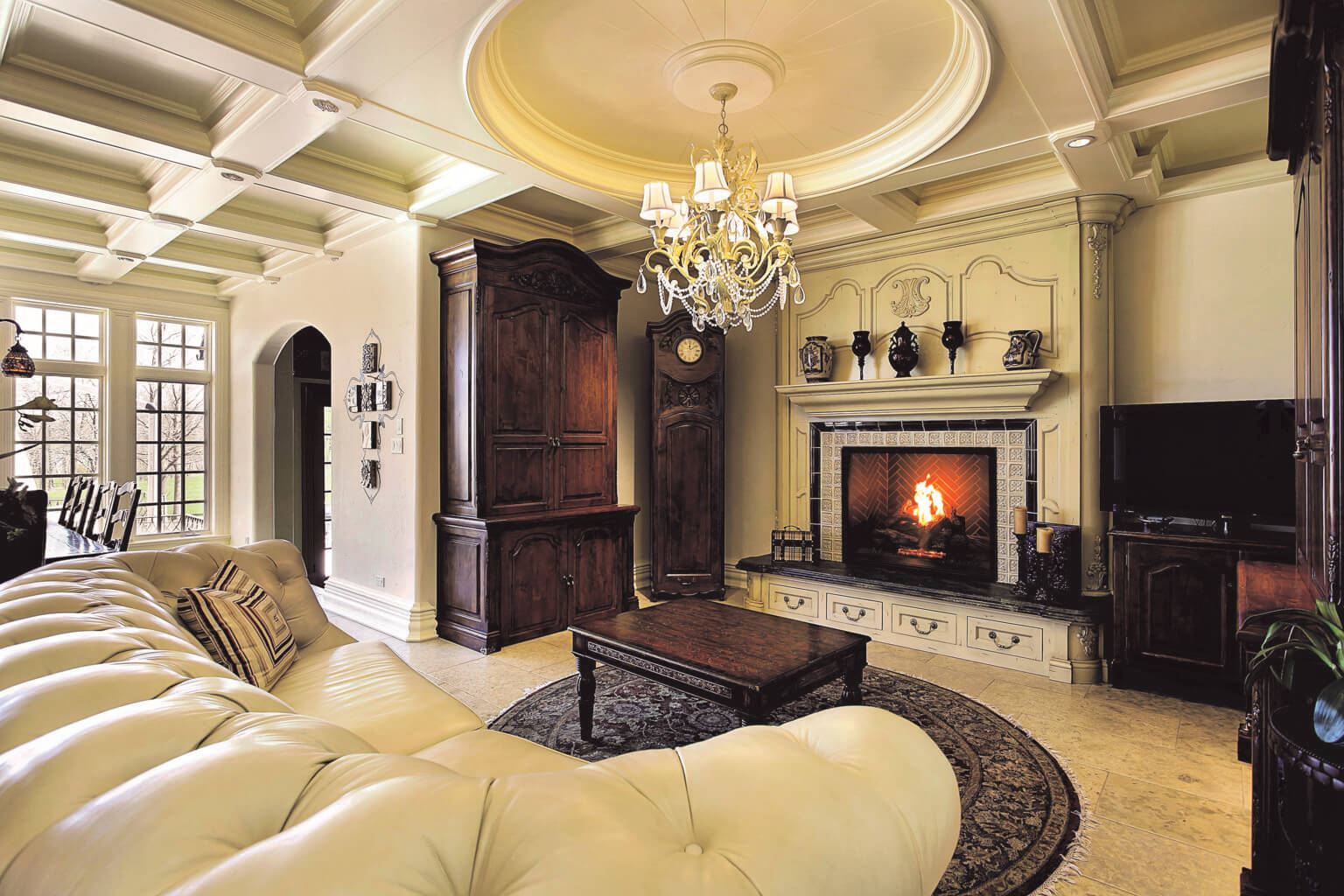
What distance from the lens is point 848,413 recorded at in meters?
5.04

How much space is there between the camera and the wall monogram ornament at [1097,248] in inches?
158

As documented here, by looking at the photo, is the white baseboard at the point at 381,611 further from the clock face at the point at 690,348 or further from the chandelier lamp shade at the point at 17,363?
the clock face at the point at 690,348

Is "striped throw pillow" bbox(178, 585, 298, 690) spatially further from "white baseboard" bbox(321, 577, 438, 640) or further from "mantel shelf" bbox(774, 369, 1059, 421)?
"mantel shelf" bbox(774, 369, 1059, 421)

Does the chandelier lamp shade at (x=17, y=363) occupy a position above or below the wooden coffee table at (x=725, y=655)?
above

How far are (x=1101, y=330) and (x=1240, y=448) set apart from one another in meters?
0.97

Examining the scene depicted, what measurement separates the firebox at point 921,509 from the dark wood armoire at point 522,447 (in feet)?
5.70

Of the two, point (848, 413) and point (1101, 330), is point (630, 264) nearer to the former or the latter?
point (848, 413)

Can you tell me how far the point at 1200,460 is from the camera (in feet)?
11.8

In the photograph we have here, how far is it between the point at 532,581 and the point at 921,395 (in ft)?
9.45

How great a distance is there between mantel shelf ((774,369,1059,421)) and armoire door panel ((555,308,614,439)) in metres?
1.34

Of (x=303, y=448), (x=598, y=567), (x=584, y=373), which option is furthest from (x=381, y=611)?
(x=303, y=448)

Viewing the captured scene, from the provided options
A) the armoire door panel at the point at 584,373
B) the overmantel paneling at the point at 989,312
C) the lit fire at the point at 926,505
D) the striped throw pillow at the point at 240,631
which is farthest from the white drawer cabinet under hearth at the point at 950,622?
the striped throw pillow at the point at 240,631

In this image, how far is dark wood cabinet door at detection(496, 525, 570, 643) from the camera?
4344 millimetres

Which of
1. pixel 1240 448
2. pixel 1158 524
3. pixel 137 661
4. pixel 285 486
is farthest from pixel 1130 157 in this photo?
pixel 285 486
